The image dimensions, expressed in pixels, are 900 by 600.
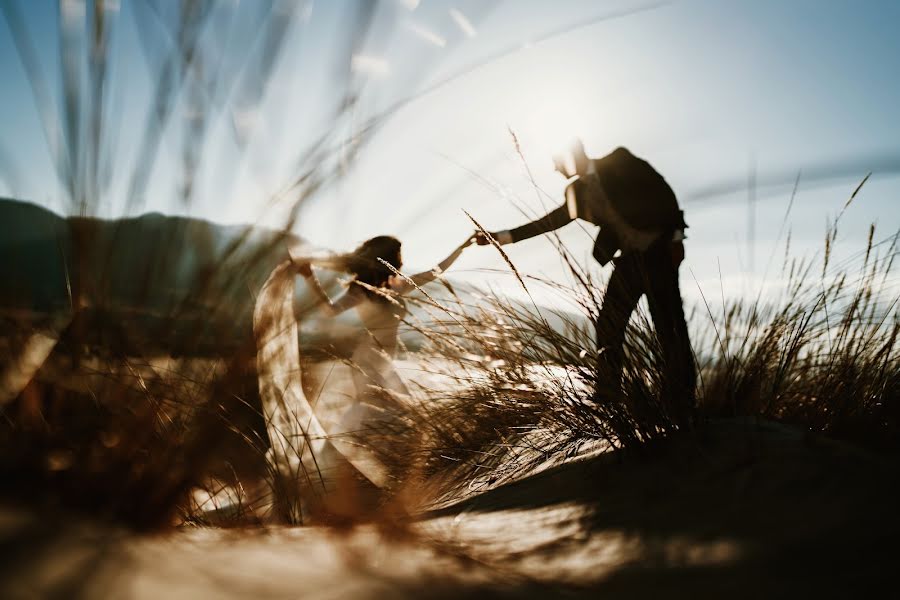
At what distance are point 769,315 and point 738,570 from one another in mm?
1404

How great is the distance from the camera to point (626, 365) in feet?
3.63

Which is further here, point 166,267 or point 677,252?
point 677,252

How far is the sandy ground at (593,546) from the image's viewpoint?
0.36m

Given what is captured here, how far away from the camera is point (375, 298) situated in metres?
3.13

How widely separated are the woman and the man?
356 mm

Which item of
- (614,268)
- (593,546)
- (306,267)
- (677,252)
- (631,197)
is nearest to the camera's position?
(306,267)

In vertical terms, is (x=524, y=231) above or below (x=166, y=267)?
above

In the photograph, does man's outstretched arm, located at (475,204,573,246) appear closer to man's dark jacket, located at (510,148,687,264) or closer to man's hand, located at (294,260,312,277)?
man's hand, located at (294,260,312,277)

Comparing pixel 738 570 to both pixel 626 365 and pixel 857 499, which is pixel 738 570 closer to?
pixel 857 499

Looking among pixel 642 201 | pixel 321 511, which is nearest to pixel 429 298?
pixel 321 511

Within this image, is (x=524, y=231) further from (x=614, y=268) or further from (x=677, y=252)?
(x=677, y=252)

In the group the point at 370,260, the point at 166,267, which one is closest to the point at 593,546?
the point at 166,267

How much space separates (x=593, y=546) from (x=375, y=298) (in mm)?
2622

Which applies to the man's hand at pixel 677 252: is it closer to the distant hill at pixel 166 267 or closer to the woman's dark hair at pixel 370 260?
the woman's dark hair at pixel 370 260
